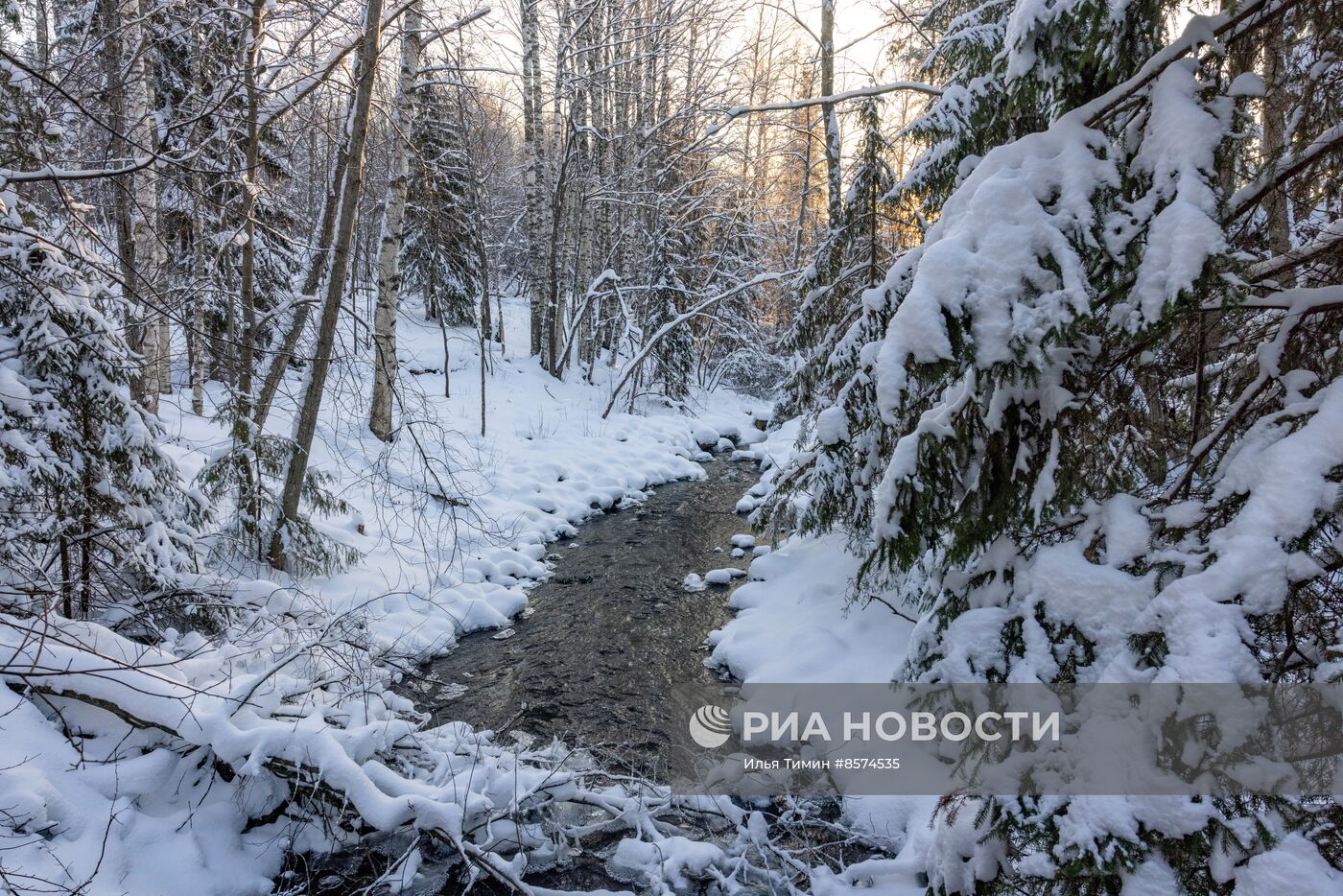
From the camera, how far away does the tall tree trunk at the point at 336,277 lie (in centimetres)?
494

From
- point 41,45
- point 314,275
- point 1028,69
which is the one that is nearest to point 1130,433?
point 1028,69

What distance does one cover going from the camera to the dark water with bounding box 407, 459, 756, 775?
5.09 m

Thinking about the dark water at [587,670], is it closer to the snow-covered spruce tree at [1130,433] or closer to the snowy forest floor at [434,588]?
the snowy forest floor at [434,588]

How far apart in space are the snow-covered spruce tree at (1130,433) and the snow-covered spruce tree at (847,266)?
3.07 m

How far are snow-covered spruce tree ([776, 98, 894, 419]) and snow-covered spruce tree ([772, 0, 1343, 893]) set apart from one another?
307 cm

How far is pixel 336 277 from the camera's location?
532 centimetres

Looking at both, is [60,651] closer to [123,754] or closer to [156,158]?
[123,754]

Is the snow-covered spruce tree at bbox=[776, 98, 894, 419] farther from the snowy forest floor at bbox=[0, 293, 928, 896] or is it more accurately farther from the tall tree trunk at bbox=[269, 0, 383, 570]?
the tall tree trunk at bbox=[269, 0, 383, 570]

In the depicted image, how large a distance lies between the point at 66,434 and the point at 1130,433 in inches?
216

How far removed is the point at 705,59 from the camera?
1688 cm

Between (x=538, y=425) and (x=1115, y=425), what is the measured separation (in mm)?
11340

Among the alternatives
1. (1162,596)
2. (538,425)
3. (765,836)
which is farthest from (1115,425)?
(538,425)

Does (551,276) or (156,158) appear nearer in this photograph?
(156,158)

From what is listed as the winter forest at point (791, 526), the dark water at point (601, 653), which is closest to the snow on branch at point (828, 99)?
the winter forest at point (791, 526)
